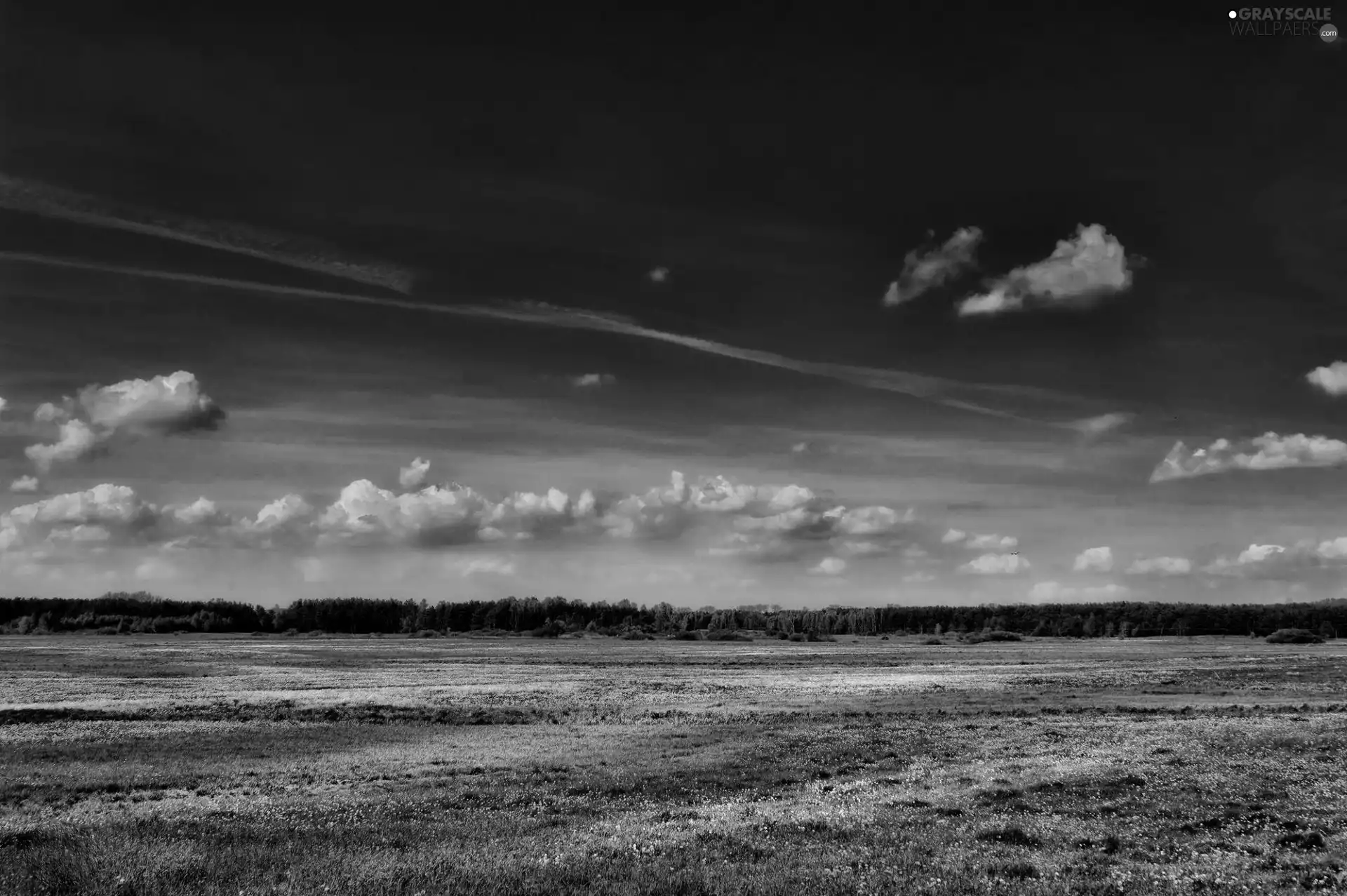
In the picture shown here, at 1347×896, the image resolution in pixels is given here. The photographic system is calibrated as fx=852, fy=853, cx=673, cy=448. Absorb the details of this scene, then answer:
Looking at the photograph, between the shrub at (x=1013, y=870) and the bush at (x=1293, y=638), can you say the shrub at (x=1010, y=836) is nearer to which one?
the shrub at (x=1013, y=870)

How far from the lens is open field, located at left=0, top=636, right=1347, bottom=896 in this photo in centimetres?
1331

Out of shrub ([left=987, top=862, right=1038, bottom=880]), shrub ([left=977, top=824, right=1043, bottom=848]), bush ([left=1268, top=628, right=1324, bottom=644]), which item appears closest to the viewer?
shrub ([left=987, top=862, right=1038, bottom=880])

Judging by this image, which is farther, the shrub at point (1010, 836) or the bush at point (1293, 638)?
the bush at point (1293, 638)

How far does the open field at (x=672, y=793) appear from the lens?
1331 centimetres

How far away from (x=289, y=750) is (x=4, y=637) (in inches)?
8195

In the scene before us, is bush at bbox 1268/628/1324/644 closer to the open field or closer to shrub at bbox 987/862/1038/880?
the open field

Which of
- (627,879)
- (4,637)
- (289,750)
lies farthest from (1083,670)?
(4,637)

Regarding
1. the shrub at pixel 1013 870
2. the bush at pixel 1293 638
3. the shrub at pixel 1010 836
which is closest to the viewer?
the shrub at pixel 1013 870

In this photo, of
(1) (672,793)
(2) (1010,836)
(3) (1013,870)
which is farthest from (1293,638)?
(3) (1013,870)

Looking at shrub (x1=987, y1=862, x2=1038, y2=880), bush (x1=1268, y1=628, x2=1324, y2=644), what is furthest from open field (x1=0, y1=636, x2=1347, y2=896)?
bush (x1=1268, y1=628, x2=1324, y2=644)

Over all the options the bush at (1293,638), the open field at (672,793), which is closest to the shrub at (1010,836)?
the open field at (672,793)

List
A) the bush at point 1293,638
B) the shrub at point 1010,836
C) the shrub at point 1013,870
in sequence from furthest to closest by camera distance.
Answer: the bush at point 1293,638 < the shrub at point 1010,836 < the shrub at point 1013,870

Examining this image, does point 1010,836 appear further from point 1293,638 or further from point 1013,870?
point 1293,638

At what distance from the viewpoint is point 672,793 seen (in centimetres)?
2189
